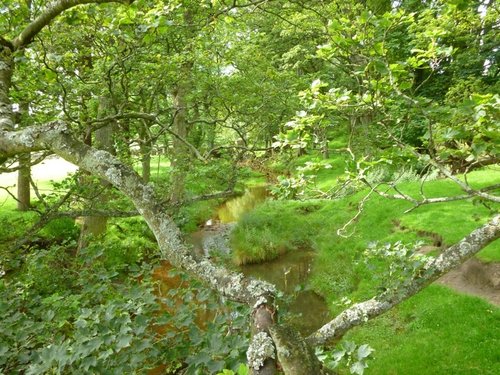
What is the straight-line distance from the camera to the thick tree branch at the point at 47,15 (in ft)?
10.6

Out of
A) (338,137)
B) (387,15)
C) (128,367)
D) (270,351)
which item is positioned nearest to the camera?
(270,351)

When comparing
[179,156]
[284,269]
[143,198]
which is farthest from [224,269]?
[284,269]

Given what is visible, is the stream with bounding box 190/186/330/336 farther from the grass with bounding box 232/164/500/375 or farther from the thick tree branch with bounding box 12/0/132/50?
the thick tree branch with bounding box 12/0/132/50

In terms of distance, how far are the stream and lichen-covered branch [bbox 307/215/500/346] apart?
1708mm

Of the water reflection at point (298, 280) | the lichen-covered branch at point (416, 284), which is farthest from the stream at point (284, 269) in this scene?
the lichen-covered branch at point (416, 284)

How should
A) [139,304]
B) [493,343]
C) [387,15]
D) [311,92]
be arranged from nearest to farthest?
[139,304] < [387,15] < [311,92] < [493,343]

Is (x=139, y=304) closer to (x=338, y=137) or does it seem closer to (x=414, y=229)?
(x=414, y=229)

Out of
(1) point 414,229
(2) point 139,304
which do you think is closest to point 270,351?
(2) point 139,304

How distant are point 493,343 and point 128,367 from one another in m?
7.41

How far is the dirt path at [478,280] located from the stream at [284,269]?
3.64 metres

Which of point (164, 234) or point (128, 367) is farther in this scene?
point (128, 367)

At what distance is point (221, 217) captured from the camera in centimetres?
2234

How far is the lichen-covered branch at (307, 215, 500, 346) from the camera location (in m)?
2.43

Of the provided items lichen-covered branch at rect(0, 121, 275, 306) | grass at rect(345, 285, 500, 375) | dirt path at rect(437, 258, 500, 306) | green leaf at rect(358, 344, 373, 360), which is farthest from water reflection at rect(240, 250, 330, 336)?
lichen-covered branch at rect(0, 121, 275, 306)
